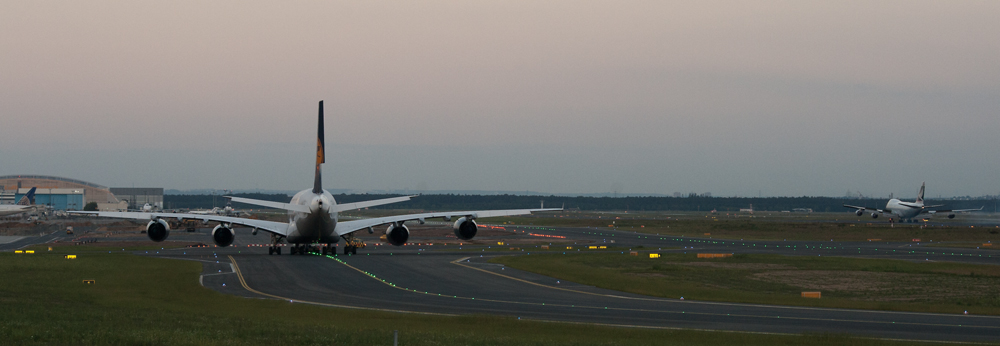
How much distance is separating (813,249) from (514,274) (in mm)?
35473

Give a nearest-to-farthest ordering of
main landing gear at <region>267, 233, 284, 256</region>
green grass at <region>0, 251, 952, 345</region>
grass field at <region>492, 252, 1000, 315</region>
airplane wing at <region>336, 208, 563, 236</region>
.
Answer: green grass at <region>0, 251, 952, 345</region> < grass field at <region>492, 252, 1000, 315</region> < airplane wing at <region>336, 208, 563, 236</region> < main landing gear at <region>267, 233, 284, 256</region>

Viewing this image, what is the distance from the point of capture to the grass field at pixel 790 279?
110ft

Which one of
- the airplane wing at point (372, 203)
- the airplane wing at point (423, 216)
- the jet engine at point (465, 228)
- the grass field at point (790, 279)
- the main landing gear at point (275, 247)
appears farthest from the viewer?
the main landing gear at point (275, 247)

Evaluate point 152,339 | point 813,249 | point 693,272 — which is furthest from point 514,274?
point 813,249

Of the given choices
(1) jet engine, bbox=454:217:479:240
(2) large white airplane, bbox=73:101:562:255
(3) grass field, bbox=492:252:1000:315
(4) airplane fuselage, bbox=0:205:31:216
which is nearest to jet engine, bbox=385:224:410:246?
(2) large white airplane, bbox=73:101:562:255

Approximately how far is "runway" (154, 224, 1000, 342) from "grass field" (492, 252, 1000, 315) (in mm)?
2361

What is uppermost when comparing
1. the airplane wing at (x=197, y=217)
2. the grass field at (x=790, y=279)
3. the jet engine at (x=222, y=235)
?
the airplane wing at (x=197, y=217)

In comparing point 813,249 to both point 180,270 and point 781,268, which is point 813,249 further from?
point 180,270

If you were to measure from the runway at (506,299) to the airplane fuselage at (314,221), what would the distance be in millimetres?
1668

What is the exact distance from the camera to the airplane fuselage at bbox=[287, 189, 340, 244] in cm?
5034

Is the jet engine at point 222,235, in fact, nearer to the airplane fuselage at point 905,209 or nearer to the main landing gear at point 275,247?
the main landing gear at point 275,247

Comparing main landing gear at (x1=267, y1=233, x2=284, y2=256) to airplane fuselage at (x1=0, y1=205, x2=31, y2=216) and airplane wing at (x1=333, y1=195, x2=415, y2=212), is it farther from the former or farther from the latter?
airplane fuselage at (x1=0, y1=205, x2=31, y2=216)

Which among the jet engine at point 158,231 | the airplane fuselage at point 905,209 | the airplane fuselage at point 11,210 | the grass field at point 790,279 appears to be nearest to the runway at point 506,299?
the grass field at point 790,279

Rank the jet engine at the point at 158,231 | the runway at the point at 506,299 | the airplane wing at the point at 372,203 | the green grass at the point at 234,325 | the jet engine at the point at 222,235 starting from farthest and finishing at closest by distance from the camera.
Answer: the jet engine at the point at 222,235 → the jet engine at the point at 158,231 → the airplane wing at the point at 372,203 → the runway at the point at 506,299 → the green grass at the point at 234,325
